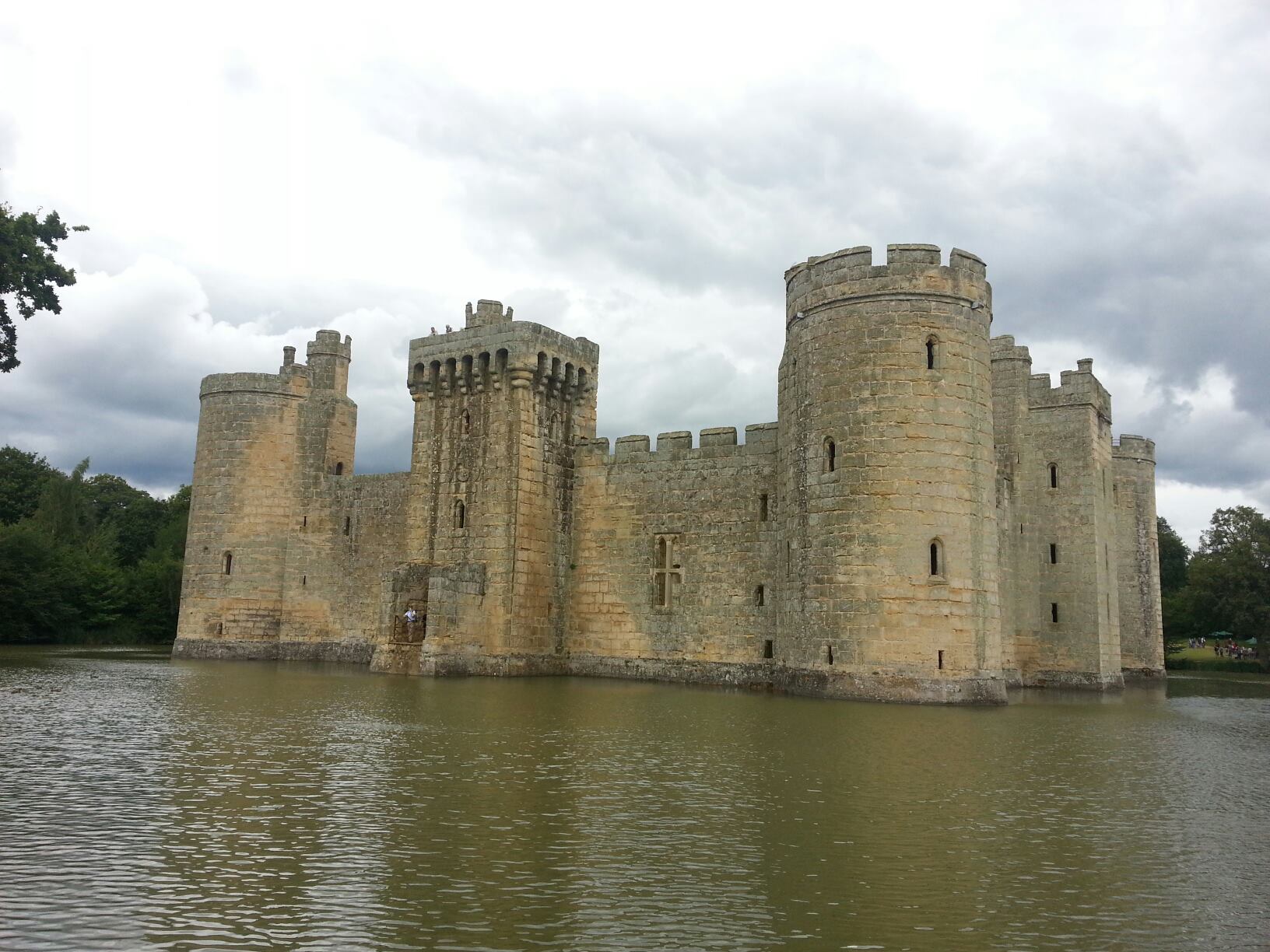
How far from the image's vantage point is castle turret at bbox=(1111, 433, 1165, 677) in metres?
32.7

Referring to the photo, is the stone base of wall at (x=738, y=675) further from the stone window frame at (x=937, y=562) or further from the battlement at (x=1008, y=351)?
the battlement at (x=1008, y=351)

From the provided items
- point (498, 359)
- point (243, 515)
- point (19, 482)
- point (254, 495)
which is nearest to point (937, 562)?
point (498, 359)

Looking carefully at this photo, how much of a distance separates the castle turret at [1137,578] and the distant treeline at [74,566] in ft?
123

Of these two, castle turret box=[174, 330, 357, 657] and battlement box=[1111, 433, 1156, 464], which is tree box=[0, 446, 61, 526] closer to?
castle turret box=[174, 330, 357, 657]

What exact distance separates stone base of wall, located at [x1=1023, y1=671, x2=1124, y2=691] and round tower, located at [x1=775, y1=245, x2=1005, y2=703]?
276 inches

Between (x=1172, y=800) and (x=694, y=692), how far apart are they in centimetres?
1357

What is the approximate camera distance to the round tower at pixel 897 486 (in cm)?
2003

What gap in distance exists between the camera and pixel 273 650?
1294 inches

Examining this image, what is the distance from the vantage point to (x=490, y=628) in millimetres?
25953

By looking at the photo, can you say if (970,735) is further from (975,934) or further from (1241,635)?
(1241,635)

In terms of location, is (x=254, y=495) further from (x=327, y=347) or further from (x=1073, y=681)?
(x=1073, y=681)

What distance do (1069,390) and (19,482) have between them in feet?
176

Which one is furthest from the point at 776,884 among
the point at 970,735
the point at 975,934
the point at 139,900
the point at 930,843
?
the point at 970,735

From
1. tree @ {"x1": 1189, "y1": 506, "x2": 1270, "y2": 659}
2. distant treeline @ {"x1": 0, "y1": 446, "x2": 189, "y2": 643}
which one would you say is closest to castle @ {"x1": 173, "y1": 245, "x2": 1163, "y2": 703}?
distant treeline @ {"x1": 0, "y1": 446, "x2": 189, "y2": 643}
